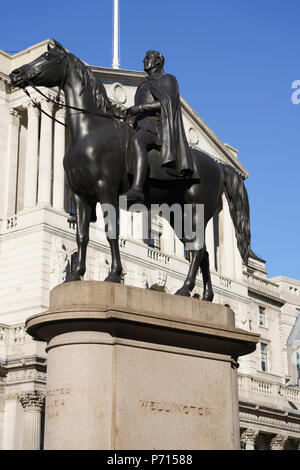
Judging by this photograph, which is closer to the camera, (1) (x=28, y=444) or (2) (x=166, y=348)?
(2) (x=166, y=348)

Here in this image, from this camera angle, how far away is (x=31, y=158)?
43.2 m

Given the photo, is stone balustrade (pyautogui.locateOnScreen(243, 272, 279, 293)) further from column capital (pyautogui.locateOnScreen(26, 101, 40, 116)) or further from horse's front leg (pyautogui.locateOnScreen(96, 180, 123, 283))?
horse's front leg (pyautogui.locateOnScreen(96, 180, 123, 283))

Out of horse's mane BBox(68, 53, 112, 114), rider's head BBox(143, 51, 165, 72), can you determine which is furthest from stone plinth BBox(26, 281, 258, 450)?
rider's head BBox(143, 51, 165, 72)

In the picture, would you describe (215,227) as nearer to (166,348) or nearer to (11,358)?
(11,358)

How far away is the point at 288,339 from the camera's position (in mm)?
63500

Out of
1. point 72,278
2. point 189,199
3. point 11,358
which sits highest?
point 11,358

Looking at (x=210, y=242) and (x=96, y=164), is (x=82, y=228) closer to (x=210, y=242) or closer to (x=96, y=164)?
(x=96, y=164)

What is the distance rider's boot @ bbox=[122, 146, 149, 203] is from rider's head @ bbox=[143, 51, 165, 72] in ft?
6.19

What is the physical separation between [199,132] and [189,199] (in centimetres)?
4285

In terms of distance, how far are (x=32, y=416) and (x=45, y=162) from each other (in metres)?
14.1

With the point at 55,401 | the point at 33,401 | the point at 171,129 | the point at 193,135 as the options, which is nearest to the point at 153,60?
the point at 171,129

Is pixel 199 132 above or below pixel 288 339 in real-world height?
above
